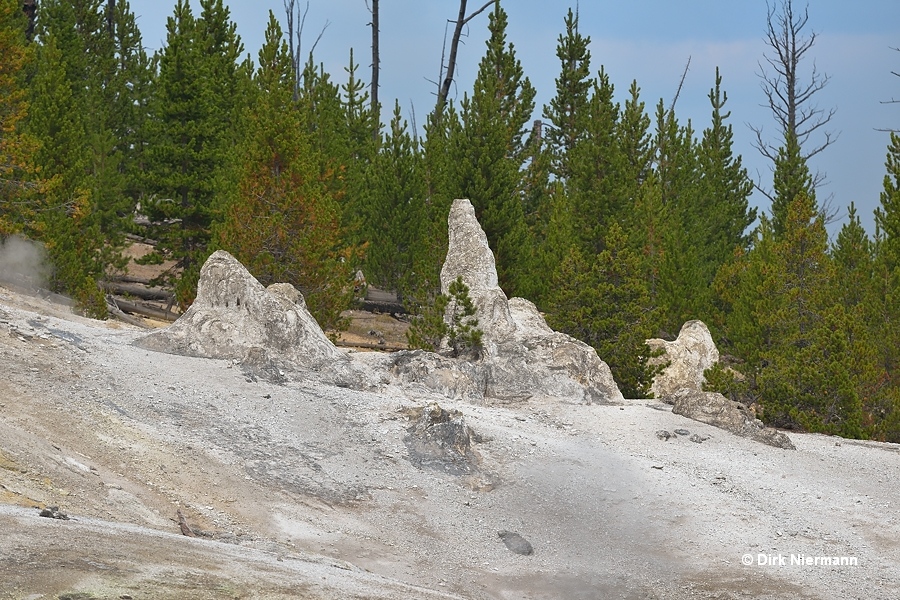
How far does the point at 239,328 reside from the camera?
61.1ft

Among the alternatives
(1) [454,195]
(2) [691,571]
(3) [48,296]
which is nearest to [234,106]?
(1) [454,195]

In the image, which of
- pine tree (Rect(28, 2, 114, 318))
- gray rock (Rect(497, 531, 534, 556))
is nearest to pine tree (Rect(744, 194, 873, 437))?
gray rock (Rect(497, 531, 534, 556))

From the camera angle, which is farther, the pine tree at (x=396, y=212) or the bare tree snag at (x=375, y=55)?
the bare tree snag at (x=375, y=55)

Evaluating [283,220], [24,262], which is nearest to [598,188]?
[283,220]

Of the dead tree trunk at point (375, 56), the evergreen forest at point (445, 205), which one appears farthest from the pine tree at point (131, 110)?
the dead tree trunk at point (375, 56)

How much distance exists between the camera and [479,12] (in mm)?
46875

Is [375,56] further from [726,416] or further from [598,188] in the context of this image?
[726,416]

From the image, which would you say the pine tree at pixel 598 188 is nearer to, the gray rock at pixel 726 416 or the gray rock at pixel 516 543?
the gray rock at pixel 726 416

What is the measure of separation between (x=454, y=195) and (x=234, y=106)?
10320 mm

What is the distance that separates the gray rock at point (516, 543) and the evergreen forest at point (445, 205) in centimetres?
1104

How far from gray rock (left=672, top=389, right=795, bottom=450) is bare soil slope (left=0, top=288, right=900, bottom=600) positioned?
1.50 feet

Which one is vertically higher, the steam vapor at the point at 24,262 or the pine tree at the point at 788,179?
the pine tree at the point at 788,179

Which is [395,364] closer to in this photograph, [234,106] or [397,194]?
[397,194]

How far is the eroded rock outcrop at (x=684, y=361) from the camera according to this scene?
24828 millimetres
